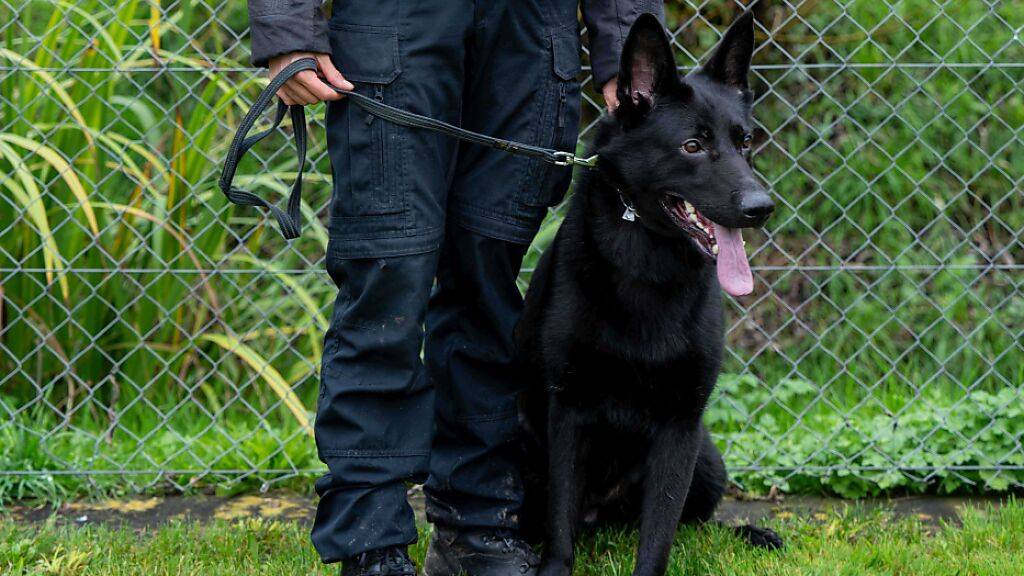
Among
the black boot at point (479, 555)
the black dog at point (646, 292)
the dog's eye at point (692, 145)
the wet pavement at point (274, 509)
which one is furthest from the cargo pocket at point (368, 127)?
the wet pavement at point (274, 509)

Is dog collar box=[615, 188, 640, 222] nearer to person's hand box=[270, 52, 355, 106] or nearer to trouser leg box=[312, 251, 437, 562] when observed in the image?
trouser leg box=[312, 251, 437, 562]

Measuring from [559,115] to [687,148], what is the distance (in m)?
0.30

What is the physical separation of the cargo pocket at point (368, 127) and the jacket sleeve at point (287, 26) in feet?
0.21

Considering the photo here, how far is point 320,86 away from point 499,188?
458 mm

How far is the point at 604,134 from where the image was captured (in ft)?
7.52

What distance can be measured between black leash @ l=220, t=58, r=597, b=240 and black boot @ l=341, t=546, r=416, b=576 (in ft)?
2.22

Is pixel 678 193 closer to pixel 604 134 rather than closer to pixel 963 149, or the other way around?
pixel 604 134

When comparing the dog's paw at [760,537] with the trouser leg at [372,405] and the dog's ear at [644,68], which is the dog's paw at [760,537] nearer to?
the trouser leg at [372,405]

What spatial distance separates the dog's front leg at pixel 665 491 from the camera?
2.26 metres

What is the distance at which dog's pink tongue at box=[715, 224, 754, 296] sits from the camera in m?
2.09

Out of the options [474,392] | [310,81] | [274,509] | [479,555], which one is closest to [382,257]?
[310,81]

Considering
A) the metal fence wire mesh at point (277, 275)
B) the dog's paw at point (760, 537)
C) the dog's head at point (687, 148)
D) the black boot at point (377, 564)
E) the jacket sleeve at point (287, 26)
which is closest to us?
the jacket sleeve at point (287, 26)

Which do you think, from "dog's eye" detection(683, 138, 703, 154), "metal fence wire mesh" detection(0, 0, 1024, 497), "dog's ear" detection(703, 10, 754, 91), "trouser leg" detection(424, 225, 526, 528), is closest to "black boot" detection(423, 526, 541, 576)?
"trouser leg" detection(424, 225, 526, 528)

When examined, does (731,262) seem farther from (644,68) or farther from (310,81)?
(310,81)
